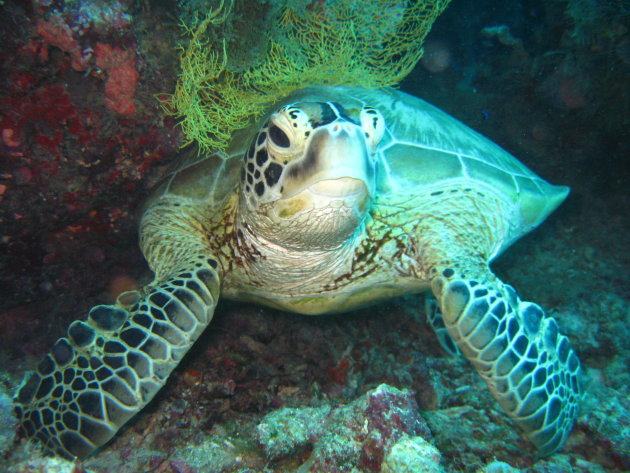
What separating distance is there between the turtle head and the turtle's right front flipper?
753 mm

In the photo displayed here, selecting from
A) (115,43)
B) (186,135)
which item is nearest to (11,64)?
(115,43)

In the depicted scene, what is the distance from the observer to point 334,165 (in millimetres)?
1551

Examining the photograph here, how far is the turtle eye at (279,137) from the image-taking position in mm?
1677

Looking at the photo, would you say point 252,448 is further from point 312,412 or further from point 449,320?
point 449,320

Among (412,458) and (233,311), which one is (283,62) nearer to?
(233,311)

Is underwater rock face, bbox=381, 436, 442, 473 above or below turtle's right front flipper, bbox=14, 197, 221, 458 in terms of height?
above

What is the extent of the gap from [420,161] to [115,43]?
7.81 feet

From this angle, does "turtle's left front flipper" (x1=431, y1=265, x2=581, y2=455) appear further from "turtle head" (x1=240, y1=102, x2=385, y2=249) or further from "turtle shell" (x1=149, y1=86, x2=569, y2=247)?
"turtle shell" (x1=149, y1=86, x2=569, y2=247)

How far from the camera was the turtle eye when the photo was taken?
1.68 metres

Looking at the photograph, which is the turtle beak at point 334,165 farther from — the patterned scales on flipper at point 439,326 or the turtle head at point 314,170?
the patterned scales on flipper at point 439,326

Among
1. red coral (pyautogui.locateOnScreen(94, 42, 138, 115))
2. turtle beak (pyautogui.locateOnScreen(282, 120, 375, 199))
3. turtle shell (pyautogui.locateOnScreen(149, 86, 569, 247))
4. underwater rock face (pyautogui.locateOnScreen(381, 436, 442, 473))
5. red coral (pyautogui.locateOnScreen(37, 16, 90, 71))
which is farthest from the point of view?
turtle shell (pyautogui.locateOnScreen(149, 86, 569, 247))

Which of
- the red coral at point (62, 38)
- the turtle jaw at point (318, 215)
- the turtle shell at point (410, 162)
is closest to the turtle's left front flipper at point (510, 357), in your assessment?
the turtle jaw at point (318, 215)

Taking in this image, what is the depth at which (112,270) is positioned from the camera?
321cm

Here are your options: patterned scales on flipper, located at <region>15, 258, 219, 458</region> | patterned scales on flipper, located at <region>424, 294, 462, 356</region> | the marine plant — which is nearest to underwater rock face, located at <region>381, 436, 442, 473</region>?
patterned scales on flipper, located at <region>15, 258, 219, 458</region>
